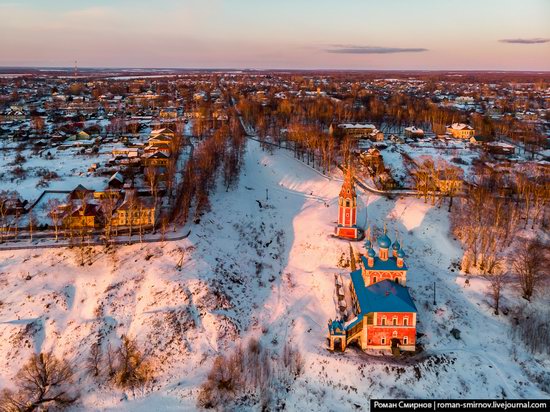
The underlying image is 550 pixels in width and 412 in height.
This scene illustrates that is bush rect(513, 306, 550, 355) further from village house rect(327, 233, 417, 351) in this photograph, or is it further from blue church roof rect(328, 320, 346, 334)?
blue church roof rect(328, 320, 346, 334)

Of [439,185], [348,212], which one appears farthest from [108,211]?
[439,185]

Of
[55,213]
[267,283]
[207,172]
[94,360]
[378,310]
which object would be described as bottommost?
[94,360]

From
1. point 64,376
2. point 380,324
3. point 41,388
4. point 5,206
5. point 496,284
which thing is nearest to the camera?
point 41,388

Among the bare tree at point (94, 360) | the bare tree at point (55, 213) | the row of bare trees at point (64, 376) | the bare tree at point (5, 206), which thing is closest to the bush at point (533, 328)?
the row of bare trees at point (64, 376)

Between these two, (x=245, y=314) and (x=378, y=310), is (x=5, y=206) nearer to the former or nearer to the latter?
(x=245, y=314)

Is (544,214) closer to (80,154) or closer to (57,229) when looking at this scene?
(57,229)

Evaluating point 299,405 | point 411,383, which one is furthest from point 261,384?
point 411,383

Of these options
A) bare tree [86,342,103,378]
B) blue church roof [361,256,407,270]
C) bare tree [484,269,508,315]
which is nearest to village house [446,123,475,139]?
bare tree [484,269,508,315]
